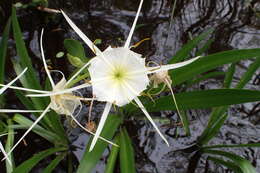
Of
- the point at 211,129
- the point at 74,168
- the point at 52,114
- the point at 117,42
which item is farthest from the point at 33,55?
the point at 211,129

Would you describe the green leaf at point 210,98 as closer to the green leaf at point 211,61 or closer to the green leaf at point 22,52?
the green leaf at point 211,61

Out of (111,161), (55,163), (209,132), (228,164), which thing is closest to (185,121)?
(209,132)

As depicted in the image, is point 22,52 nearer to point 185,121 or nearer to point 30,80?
point 30,80

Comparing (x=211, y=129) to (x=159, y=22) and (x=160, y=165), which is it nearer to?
(x=160, y=165)

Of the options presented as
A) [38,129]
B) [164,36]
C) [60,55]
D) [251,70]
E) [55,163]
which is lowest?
[55,163]

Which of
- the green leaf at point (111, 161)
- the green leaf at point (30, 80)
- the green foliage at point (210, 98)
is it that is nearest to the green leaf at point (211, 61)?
the green foliage at point (210, 98)

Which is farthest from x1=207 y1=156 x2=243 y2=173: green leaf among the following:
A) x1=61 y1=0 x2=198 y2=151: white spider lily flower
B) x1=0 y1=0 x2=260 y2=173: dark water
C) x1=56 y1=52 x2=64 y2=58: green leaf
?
x1=56 y1=52 x2=64 y2=58: green leaf

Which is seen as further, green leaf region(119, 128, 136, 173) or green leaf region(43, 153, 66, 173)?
green leaf region(43, 153, 66, 173)

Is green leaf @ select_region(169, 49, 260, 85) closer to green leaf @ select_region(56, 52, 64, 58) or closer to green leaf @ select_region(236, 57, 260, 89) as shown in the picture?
green leaf @ select_region(236, 57, 260, 89)
